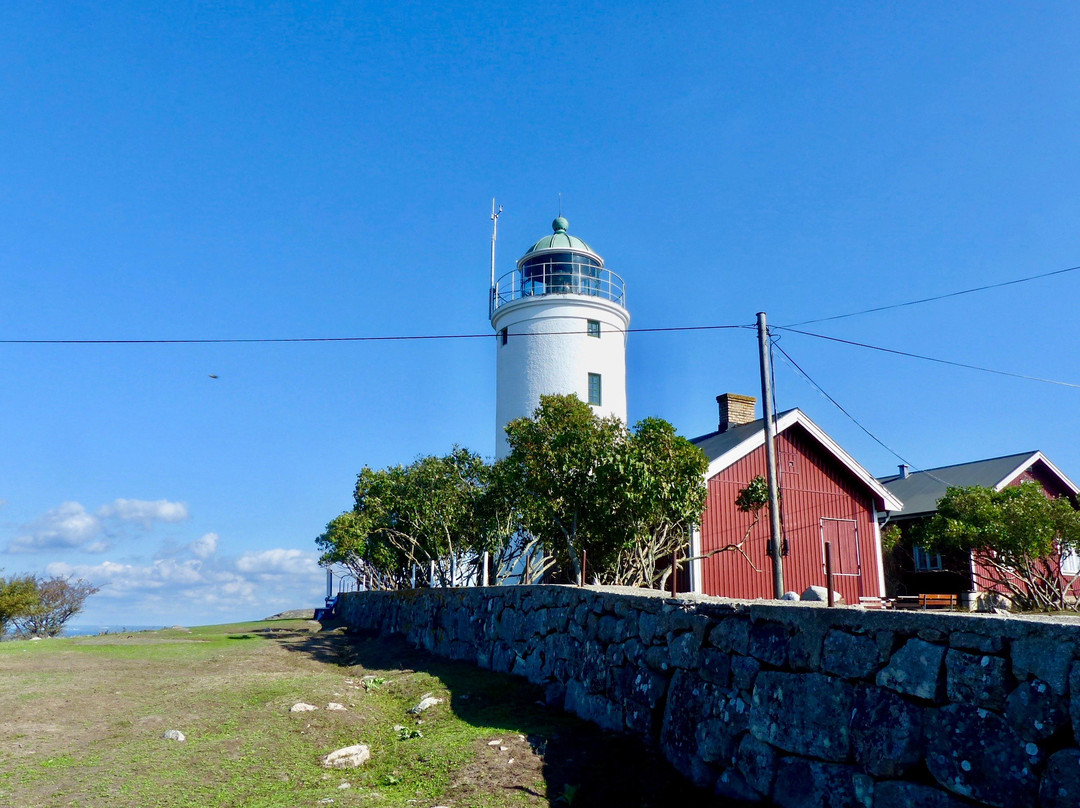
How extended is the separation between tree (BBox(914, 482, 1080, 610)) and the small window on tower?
11.4 metres

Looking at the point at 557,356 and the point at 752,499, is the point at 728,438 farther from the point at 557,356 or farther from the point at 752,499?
the point at 557,356

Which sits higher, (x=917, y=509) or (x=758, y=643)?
(x=917, y=509)

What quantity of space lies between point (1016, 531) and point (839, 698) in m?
19.0

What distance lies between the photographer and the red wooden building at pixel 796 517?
69.2 feet

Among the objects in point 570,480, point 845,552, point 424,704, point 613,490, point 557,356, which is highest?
point 557,356

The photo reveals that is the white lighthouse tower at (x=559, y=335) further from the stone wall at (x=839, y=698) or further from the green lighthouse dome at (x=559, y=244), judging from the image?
the stone wall at (x=839, y=698)

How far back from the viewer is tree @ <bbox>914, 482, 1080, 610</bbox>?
70.8ft

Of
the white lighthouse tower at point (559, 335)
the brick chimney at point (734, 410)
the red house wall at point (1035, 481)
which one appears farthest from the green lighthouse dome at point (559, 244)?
the red house wall at point (1035, 481)

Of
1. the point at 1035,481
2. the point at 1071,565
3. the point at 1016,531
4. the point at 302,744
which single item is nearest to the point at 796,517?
the point at 1016,531

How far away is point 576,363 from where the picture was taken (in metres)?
28.3

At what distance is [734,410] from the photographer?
25.8m

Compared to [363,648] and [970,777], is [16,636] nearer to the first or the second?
[363,648]

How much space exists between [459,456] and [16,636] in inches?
869

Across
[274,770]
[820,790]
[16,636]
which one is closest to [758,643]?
[820,790]
